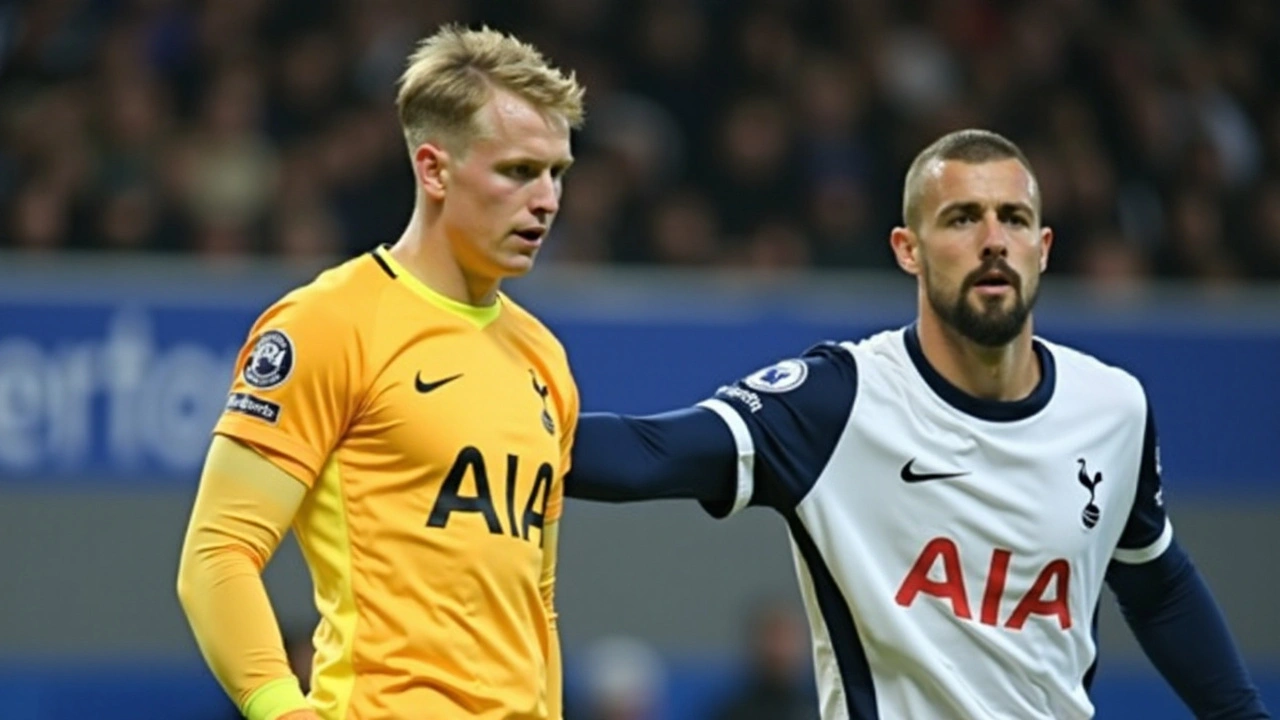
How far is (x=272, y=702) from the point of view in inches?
177

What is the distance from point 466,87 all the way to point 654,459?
95cm

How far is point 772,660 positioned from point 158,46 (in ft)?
14.1

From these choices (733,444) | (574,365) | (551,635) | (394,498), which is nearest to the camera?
(394,498)

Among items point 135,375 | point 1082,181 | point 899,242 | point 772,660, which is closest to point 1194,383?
point 1082,181

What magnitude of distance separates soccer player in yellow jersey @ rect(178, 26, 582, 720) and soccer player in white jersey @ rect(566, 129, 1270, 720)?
24.7 inches

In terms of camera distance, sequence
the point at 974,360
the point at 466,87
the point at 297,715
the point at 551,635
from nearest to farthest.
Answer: the point at 297,715
the point at 466,87
the point at 551,635
the point at 974,360

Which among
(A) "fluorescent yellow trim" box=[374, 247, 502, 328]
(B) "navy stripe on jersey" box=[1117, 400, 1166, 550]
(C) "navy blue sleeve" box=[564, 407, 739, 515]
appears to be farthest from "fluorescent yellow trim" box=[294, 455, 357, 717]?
(B) "navy stripe on jersey" box=[1117, 400, 1166, 550]

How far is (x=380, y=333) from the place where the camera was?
479 centimetres

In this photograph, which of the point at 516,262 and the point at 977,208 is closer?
the point at 516,262

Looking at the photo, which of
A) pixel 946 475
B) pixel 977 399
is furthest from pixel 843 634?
pixel 977 399

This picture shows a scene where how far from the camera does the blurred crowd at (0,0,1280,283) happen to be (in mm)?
11242

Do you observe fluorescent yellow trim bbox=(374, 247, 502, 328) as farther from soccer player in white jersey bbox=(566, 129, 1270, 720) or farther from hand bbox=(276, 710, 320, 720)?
hand bbox=(276, 710, 320, 720)

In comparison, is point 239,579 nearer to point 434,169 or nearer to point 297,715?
point 297,715

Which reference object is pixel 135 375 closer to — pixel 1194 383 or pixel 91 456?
pixel 91 456
